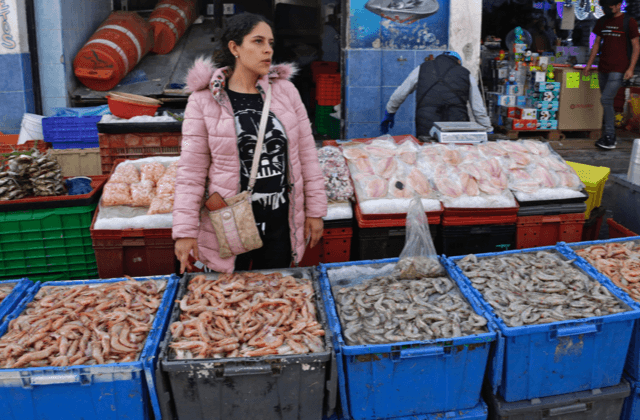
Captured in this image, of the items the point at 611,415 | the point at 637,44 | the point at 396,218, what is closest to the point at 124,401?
the point at 396,218

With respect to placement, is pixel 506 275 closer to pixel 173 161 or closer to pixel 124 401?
pixel 124 401

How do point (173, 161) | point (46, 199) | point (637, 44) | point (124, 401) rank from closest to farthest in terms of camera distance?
1. point (124, 401)
2. point (46, 199)
3. point (173, 161)
4. point (637, 44)

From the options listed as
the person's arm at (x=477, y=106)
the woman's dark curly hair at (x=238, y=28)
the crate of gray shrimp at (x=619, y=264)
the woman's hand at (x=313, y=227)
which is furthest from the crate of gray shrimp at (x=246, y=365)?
the person's arm at (x=477, y=106)

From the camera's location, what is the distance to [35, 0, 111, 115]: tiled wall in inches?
318

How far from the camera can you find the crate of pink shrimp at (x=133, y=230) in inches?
157

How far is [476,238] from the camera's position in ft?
14.3

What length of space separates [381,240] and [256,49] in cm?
188

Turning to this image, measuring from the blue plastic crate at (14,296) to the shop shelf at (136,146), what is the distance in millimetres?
2110

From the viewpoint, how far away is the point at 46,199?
3.96 metres

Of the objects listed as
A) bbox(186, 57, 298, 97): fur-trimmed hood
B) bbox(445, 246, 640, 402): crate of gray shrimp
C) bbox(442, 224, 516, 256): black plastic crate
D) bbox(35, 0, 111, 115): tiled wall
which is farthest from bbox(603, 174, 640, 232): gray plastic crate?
bbox(35, 0, 111, 115): tiled wall

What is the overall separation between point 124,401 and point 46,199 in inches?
77.9

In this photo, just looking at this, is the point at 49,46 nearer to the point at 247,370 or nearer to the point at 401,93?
the point at 401,93

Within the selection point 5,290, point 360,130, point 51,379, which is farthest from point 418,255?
point 360,130

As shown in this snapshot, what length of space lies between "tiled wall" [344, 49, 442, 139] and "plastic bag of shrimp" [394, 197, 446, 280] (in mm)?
5035
